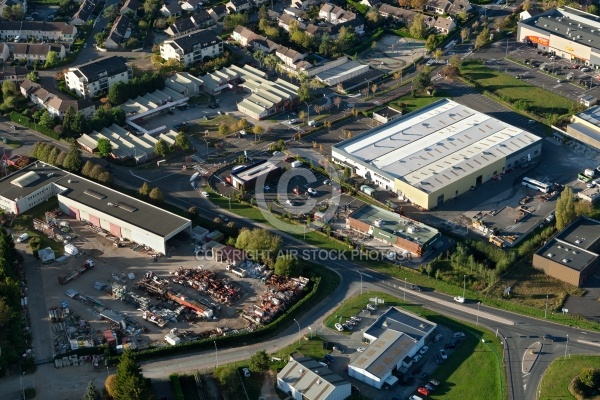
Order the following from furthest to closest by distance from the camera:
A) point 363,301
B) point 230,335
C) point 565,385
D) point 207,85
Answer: point 207,85
point 363,301
point 230,335
point 565,385

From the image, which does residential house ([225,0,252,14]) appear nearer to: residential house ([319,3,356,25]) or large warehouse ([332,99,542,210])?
residential house ([319,3,356,25])

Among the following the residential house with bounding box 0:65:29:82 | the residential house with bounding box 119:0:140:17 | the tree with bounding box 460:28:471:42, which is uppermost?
the residential house with bounding box 119:0:140:17

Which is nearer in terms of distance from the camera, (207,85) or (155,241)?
(155,241)

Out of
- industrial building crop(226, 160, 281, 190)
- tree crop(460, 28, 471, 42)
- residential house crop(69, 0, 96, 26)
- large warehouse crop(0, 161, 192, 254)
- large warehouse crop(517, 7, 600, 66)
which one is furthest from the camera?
residential house crop(69, 0, 96, 26)

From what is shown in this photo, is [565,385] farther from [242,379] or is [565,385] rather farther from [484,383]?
[242,379]

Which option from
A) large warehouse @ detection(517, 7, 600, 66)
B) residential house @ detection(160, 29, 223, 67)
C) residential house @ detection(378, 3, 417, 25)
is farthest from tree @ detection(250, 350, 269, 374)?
residential house @ detection(378, 3, 417, 25)

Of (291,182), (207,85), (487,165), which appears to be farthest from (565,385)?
(207,85)

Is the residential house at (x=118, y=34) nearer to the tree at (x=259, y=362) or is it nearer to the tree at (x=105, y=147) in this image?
the tree at (x=105, y=147)
